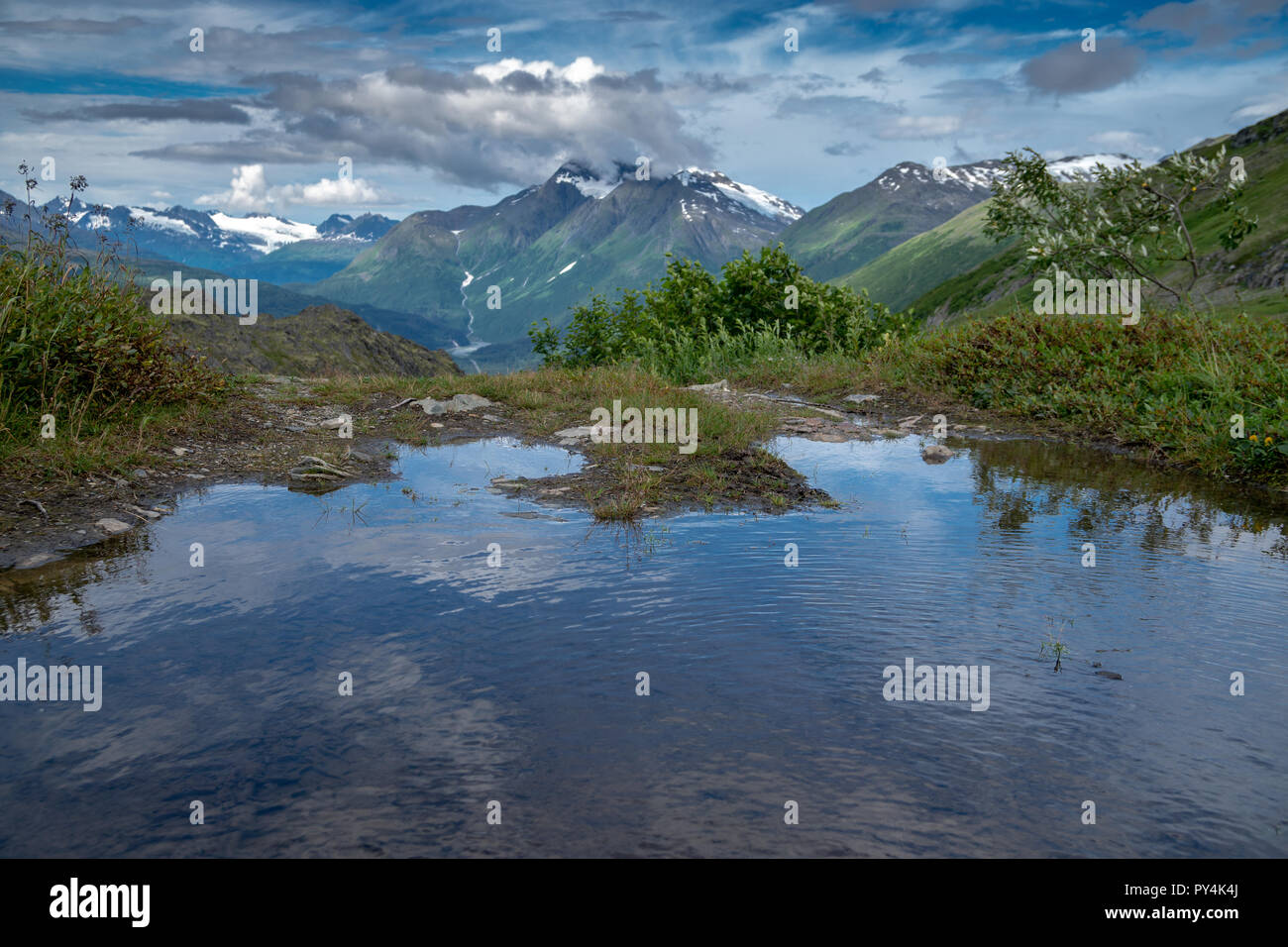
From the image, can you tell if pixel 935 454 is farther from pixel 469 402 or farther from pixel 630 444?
pixel 469 402

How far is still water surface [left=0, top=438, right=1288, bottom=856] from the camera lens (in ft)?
10.7

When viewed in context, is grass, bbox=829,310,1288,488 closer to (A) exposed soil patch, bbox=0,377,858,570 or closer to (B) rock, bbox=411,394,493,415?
(A) exposed soil patch, bbox=0,377,858,570

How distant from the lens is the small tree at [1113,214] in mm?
15664

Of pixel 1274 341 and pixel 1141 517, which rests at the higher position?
pixel 1274 341

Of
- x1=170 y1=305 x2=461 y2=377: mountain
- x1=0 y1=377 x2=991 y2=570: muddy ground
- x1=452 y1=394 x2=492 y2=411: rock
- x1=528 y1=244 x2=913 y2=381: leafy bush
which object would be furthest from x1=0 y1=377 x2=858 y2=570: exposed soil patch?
x1=170 y1=305 x2=461 y2=377: mountain

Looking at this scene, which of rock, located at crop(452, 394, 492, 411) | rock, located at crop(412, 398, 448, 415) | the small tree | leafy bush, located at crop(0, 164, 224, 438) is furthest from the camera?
the small tree

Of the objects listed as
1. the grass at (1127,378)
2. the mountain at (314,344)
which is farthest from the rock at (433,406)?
the mountain at (314,344)

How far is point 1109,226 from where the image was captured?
1662cm

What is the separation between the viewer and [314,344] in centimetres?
14950

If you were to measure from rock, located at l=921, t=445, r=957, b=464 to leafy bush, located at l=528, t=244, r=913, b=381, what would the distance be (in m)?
7.64

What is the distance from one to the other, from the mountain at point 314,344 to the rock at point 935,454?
119626 mm

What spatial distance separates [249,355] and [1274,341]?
132 metres
